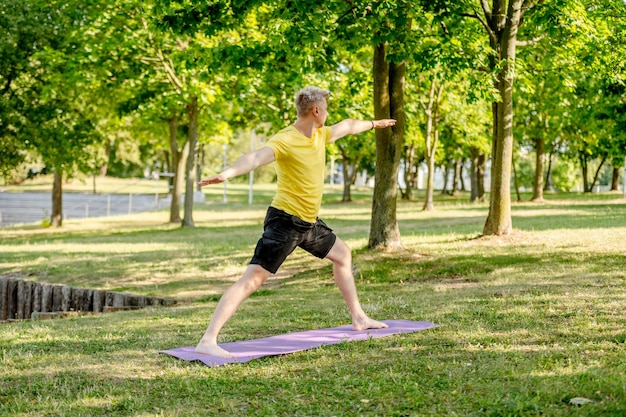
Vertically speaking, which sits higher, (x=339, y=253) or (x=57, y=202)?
(x=339, y=253)

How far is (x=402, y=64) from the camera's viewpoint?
1583cm

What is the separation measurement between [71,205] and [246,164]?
5046cm

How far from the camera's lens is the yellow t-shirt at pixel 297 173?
6730 millimetres

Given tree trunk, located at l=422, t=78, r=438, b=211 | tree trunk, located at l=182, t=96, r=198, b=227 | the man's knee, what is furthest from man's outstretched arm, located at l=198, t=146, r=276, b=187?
tree trunk, located at l=422, t=78, r=438, b=211

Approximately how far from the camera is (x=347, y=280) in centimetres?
750

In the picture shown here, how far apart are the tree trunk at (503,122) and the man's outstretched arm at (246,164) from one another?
1050cm

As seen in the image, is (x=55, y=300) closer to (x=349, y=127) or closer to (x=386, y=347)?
(x=349, y=127)

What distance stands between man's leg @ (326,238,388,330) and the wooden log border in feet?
21.7

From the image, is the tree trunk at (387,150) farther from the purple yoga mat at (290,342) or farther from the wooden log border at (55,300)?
the purple yoga mat at (290,342)

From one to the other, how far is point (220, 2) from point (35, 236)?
1845 cm

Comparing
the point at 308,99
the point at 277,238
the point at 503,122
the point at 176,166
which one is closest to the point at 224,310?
the point at 277,238

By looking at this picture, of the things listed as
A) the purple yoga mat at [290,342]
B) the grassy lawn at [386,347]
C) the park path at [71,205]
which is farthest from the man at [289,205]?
the park path at [71,205]

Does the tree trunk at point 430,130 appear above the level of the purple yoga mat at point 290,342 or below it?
above

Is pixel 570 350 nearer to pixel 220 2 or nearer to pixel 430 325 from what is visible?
pixel 430 325
